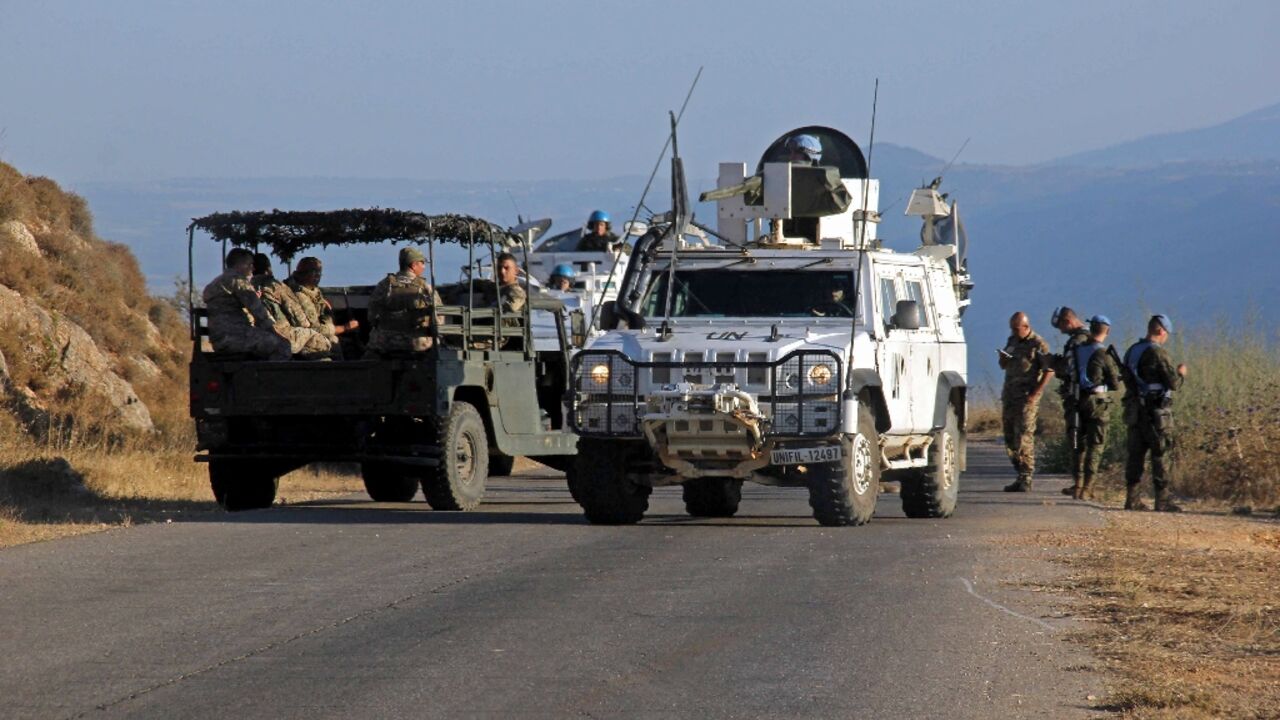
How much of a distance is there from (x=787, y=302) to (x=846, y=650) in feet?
24.4

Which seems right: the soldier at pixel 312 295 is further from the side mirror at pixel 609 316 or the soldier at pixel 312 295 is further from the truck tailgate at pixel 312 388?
the side mirror at pixel 609 316

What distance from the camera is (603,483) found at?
1681 cm

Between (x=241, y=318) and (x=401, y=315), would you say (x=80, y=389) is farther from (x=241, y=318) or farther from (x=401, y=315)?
(x=401, y=315)

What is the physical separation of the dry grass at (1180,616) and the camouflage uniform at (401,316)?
5.78 m

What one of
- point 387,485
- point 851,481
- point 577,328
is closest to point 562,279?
point 387,485

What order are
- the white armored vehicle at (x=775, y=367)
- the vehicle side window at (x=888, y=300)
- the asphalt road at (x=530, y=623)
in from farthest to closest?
the vehicle side window at (x=888, y=300), the white armored vehicle at (x=775, y=367), the asphalt road at (x=530, y=623)

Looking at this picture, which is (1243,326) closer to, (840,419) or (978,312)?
(840,419)

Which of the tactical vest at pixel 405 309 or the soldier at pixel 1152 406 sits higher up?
the tactical vest at pixel 405 309

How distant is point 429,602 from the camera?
473 inches

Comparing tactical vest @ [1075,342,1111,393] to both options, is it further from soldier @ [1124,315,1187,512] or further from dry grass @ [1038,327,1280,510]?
dry grass @ [1038,327,1280,510]

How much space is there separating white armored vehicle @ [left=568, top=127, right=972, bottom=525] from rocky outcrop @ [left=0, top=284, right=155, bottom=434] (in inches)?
445

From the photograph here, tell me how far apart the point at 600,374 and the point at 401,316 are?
2.64m

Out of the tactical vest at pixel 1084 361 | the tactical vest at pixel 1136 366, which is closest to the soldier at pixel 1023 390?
the tactical vest at pixel 1084 361

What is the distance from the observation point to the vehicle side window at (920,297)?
731 inches
